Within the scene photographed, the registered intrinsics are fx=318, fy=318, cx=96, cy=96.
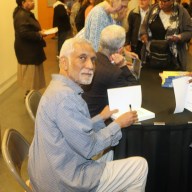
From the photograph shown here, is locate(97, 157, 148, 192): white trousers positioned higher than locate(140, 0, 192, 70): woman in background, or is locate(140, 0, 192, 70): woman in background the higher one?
locate(140, 0, 192, 70): woman in background

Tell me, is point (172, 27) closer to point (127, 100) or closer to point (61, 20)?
point (127, 100)

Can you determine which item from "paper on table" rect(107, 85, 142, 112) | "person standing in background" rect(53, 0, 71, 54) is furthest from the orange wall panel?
"paper on table" rect(107, 85, 142, 112)

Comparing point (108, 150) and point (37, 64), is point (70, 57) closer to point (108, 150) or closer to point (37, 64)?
point (108, 150)

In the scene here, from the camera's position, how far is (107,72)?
213 centimetres

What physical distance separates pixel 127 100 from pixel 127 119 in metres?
0.17

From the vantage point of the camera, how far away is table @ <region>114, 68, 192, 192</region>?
5.92 feet

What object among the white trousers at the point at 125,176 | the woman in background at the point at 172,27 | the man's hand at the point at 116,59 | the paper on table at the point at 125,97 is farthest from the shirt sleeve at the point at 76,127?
the woman in background at the point at 172,27

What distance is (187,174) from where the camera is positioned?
6.26 ft

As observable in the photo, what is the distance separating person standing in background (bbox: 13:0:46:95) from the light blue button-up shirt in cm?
228

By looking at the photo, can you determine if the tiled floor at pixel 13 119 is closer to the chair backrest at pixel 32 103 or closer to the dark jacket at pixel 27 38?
the dark jacket at pixel 27 38

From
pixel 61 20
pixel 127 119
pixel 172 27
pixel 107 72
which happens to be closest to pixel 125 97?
pixel 127 119

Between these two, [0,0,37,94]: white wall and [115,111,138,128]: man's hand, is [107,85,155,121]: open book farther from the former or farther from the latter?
[0,0,37,94]: white wall

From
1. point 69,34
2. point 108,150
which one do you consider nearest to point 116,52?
point 108,150

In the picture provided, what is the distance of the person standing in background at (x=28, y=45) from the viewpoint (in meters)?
3.61
